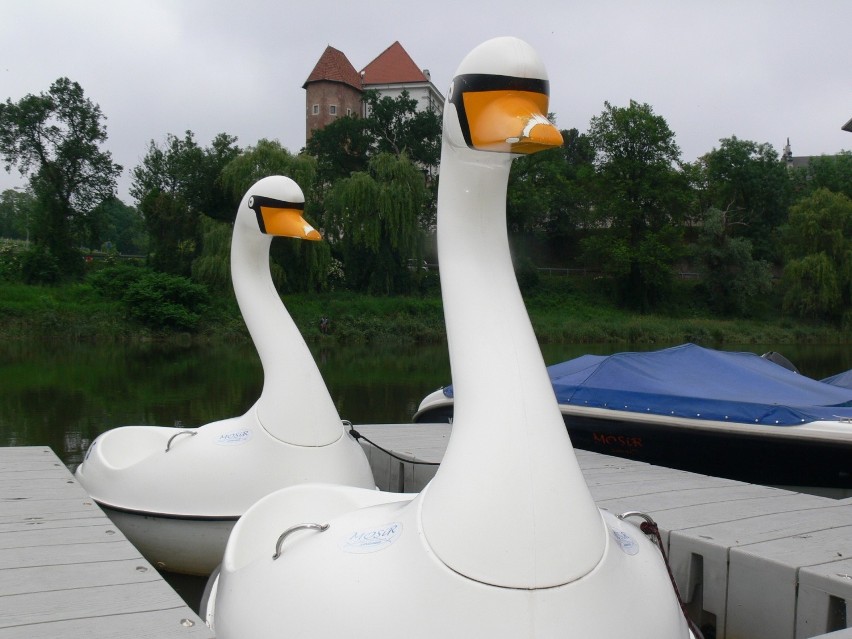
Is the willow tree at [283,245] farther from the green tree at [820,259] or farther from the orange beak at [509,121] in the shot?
the orange beak at [509,121]

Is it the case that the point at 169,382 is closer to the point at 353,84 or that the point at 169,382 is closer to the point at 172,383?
the point at 172,383

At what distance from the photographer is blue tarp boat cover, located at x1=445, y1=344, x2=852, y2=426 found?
6.17m

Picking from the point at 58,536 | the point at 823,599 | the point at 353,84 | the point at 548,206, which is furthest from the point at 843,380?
the point at 353,84

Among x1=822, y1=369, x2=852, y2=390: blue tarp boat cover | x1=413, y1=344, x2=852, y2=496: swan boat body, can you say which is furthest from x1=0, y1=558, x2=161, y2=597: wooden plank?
x1=822, y1=369, x2=852, y2=390: blue tarp boat cover

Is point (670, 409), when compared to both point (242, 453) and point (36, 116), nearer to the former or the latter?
point (242, 453)

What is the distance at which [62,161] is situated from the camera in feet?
116

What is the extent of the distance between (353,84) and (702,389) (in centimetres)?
4946

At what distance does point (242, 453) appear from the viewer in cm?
457

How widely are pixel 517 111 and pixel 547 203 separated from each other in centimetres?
3976

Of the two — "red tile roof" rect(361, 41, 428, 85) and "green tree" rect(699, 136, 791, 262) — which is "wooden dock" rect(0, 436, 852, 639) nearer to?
"green tree" rect(699, 136, 791, 262)

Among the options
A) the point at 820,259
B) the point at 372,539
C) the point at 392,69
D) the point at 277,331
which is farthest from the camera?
the point at 392,69

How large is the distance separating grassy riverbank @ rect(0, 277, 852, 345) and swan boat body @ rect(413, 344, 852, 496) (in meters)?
21.5

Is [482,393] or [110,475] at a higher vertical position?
[482,393]

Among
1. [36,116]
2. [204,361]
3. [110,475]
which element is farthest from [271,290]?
[36,116]
